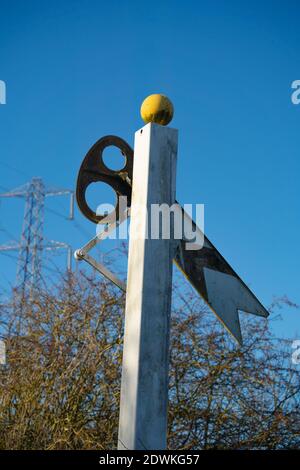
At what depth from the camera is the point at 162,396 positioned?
223cm

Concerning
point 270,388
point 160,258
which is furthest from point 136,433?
point 270,388

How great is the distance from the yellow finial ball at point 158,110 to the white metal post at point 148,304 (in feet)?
0.20

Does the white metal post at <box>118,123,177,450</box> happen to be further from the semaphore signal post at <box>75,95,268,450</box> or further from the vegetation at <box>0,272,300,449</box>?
the vegetation at <box>0,272,300,449</box>

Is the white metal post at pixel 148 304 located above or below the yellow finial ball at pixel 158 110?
below

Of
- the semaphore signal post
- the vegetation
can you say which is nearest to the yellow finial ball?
the semaphore signal post

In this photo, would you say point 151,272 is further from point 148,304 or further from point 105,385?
point 105,385

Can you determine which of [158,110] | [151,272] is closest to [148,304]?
[151,272]

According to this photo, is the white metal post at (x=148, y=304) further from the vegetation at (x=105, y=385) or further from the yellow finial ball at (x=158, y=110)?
the vegetation at (x=105, y=385)

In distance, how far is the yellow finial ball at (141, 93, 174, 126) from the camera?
2.55 m

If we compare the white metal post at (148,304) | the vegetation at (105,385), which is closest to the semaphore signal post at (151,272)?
the white metal post at (148,304)

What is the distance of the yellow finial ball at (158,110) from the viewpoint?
2.55 m

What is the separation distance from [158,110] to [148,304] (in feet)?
2.47

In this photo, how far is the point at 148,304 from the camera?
2285 millimetres

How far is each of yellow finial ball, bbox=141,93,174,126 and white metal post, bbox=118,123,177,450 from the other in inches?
2.4
